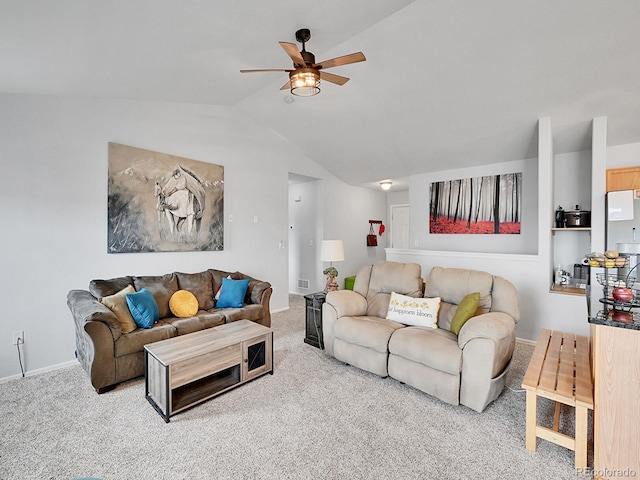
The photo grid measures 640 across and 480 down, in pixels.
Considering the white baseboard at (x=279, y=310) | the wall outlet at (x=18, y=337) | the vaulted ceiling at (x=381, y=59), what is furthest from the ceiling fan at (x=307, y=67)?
the white baseboard at (x=279, y=310)

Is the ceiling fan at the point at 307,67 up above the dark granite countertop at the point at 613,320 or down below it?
above

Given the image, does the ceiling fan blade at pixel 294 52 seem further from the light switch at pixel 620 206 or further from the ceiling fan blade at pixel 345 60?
the light switch at pixel 620 206

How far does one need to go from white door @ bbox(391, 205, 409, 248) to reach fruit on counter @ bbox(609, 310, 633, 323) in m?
6.22

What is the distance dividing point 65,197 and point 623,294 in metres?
4.57

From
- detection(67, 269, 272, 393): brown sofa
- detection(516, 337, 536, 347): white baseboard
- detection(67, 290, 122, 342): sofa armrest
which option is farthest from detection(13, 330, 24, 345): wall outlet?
detection(516, 337, 536, 347): white baseboard

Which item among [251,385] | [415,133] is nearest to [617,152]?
[415,133]

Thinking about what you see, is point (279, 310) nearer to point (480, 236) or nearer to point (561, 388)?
point (480, 236)

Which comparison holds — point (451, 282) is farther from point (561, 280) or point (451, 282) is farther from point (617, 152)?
point (617, 152)

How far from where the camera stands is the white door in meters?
7.85

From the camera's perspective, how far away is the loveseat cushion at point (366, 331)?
2.66m

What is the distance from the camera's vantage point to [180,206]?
12.9 feet

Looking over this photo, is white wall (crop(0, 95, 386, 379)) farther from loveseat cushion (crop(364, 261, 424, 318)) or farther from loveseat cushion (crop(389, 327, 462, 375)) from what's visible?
loveseat cushion (crop(389, 327, 462, 375))

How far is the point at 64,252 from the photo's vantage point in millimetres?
3078

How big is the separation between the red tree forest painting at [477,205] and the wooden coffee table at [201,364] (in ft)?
12.7
